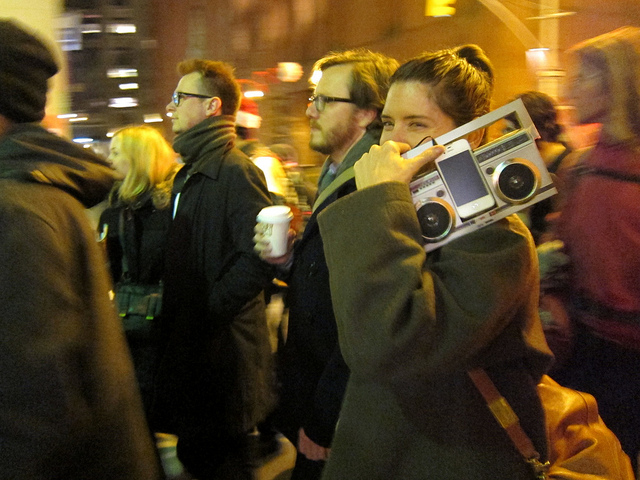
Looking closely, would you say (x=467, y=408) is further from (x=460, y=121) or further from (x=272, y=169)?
(x=272, y=169)

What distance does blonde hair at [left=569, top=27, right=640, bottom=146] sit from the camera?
7.68 ft

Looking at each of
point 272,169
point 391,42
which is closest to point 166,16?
point 391,42

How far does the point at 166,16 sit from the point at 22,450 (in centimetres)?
2813

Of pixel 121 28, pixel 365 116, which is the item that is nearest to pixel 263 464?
pixel 365 116

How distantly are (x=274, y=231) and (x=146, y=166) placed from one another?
164 centimetres

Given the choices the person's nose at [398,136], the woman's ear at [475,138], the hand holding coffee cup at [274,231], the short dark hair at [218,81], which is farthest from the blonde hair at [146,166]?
the woman's ear at [475,138]

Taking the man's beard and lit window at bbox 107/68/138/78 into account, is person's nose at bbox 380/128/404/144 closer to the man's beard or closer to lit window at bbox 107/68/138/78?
the man's beard

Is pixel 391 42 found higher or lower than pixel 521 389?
higher

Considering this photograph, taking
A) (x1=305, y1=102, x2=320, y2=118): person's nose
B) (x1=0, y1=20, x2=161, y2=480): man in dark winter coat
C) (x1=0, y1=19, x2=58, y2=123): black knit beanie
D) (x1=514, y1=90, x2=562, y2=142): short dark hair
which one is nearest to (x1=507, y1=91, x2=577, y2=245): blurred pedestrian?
(x1=514, y1=90, x2=562, y2=142): short dark hair

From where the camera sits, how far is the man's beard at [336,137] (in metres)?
2.46

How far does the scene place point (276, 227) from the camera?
2344 millimetres

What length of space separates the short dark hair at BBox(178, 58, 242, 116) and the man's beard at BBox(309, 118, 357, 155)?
114 centimetres

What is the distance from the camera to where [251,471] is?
3455mm

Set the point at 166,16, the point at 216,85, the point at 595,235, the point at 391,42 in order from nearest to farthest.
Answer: the point at 595,235, the point at 216,85, the point at 391,42, the point at 166,16
